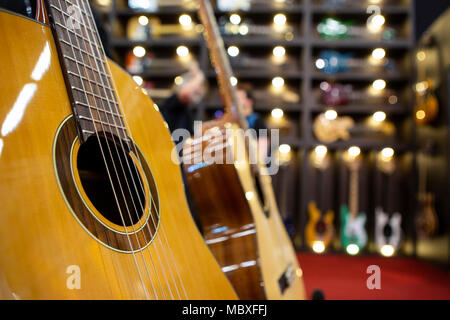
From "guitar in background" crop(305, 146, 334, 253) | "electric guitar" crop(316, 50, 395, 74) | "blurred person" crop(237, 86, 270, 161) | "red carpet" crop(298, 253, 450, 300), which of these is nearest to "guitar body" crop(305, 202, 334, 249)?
"guitar in background" crop(305, 146, 334, 253)

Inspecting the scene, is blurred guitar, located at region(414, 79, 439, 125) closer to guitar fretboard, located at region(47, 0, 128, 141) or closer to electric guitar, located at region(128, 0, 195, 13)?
electric guitar, located at region(128, 0, 195, 13)

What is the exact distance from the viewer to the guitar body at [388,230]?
3.37 metres

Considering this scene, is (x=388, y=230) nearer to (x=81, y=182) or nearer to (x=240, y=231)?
(x=240, y=231)

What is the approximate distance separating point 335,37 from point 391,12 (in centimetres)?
62

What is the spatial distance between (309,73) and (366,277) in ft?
7.22

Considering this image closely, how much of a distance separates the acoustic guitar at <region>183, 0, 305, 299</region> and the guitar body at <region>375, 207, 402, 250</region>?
2.59 meters

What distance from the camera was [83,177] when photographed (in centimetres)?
45

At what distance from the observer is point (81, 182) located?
1.41 feet

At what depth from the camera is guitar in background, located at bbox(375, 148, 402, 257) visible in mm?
3365

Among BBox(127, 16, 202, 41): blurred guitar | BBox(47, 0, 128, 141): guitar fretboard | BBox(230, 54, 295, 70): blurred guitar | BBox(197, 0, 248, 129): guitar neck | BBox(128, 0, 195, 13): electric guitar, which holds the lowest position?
BBox(47, 0, 128, 141): guitar fretboard

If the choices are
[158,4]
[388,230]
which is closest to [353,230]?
[388,230]

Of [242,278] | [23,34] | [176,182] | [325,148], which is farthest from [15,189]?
[325,148]

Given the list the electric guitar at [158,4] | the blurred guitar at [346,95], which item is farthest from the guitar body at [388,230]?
the electric guitar at [158,4]

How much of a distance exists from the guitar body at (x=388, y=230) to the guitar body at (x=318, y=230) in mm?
469
